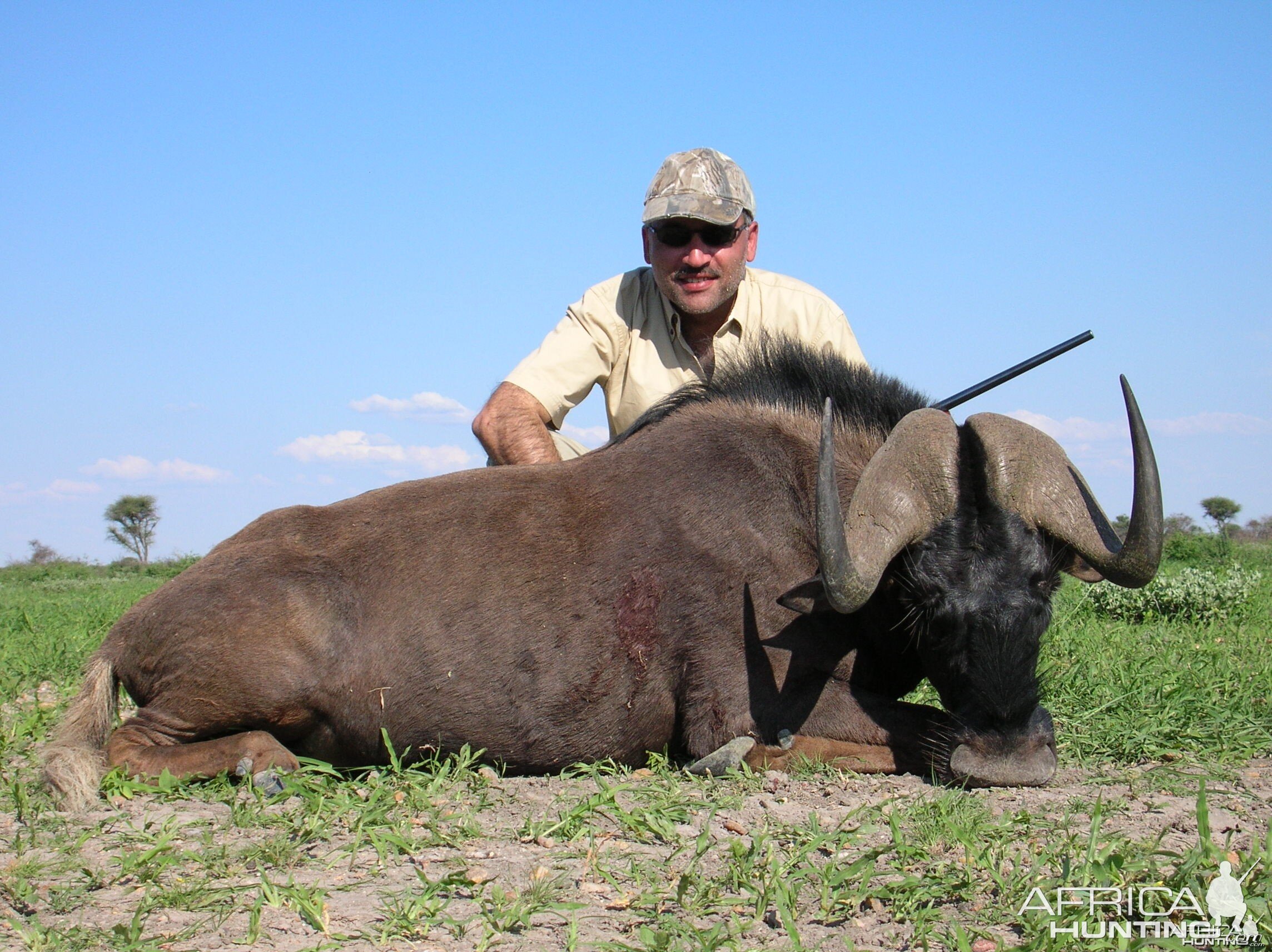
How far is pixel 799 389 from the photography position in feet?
15.1

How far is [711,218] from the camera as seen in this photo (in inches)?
231

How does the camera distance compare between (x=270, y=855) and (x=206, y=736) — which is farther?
(x=206, y=736)

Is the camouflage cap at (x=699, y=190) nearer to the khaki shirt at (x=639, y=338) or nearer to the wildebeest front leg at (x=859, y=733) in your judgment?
the khaki shirt at (x=639, y=338)

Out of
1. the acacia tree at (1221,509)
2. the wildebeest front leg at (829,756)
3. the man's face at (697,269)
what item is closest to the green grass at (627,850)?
the wildebeest front leg at (829,756)

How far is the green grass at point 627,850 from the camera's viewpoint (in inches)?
104

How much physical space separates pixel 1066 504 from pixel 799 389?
1.20 meters

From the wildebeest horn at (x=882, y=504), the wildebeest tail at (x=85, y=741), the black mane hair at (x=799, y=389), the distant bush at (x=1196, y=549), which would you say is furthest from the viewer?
the distant bush at (x=1196, y=549)

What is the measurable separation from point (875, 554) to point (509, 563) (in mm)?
1414

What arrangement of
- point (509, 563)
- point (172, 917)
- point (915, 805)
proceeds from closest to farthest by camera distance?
point (172, 917)
point (915, 805)
point (509, 563)

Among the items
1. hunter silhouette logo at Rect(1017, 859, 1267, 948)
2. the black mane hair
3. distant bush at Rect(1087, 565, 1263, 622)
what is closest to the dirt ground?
hunter silhouette logo at Rect(1017, 859, 1267, 948)

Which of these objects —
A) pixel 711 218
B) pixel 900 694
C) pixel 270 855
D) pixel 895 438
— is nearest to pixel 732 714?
pixel 900 694

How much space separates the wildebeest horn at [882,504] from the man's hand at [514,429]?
86.1 inches

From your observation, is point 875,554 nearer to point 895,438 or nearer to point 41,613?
point 895,438

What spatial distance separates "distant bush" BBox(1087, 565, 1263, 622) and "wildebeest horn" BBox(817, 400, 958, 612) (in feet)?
13.2
